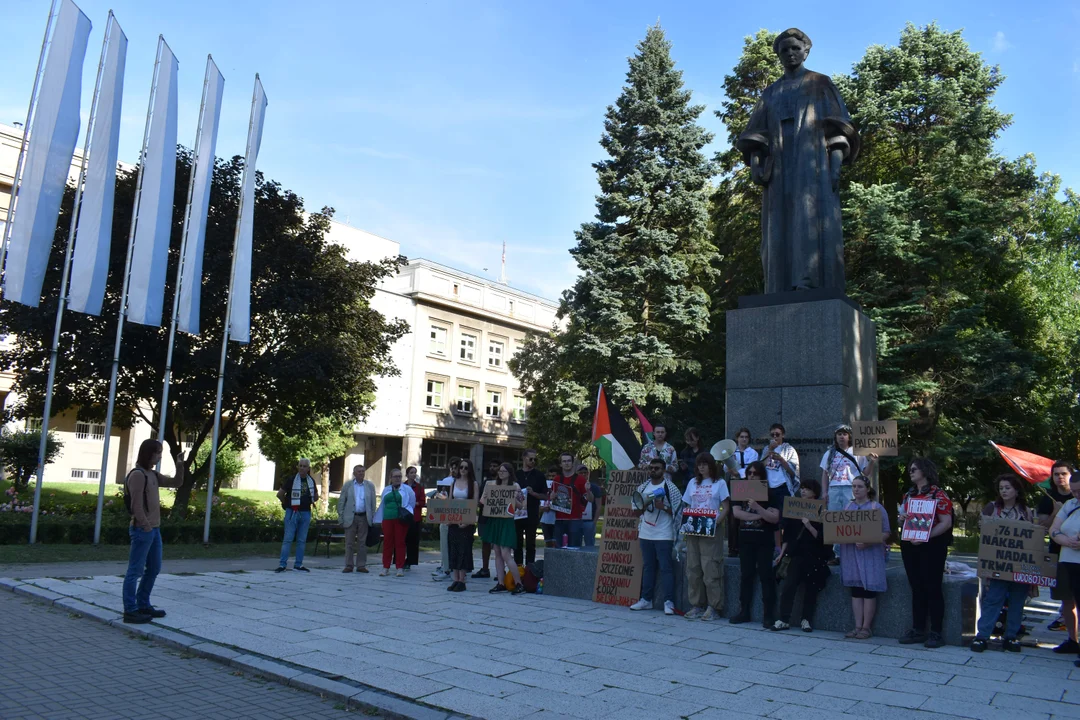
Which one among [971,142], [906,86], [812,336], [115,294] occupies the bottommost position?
[812,336]

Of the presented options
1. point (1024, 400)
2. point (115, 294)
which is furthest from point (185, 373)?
point (1024, 400)

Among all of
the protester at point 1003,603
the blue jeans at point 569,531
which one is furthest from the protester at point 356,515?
the protester at point 1003,603

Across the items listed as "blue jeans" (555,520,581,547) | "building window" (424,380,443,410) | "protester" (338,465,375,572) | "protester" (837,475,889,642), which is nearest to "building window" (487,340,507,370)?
"building window" (424,380,443,410)

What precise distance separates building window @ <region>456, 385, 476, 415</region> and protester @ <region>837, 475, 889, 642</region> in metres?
48.0

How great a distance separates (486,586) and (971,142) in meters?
21.3

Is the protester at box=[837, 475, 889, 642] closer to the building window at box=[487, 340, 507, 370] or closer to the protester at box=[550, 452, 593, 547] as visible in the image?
the protester at box=[550, 452, 593, 547]

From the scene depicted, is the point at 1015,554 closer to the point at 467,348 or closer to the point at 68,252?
the point at 68,252

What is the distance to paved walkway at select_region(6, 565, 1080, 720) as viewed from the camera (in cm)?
587

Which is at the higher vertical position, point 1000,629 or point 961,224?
point 961,224

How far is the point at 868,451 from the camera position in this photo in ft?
30.6

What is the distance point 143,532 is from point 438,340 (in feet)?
150

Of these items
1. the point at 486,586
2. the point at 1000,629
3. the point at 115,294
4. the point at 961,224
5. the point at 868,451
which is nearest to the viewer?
the point at 1000,629

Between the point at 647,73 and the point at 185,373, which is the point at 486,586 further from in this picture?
the point at 647,73

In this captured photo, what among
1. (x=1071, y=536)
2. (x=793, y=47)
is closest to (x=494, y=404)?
(x=793, y=47)
